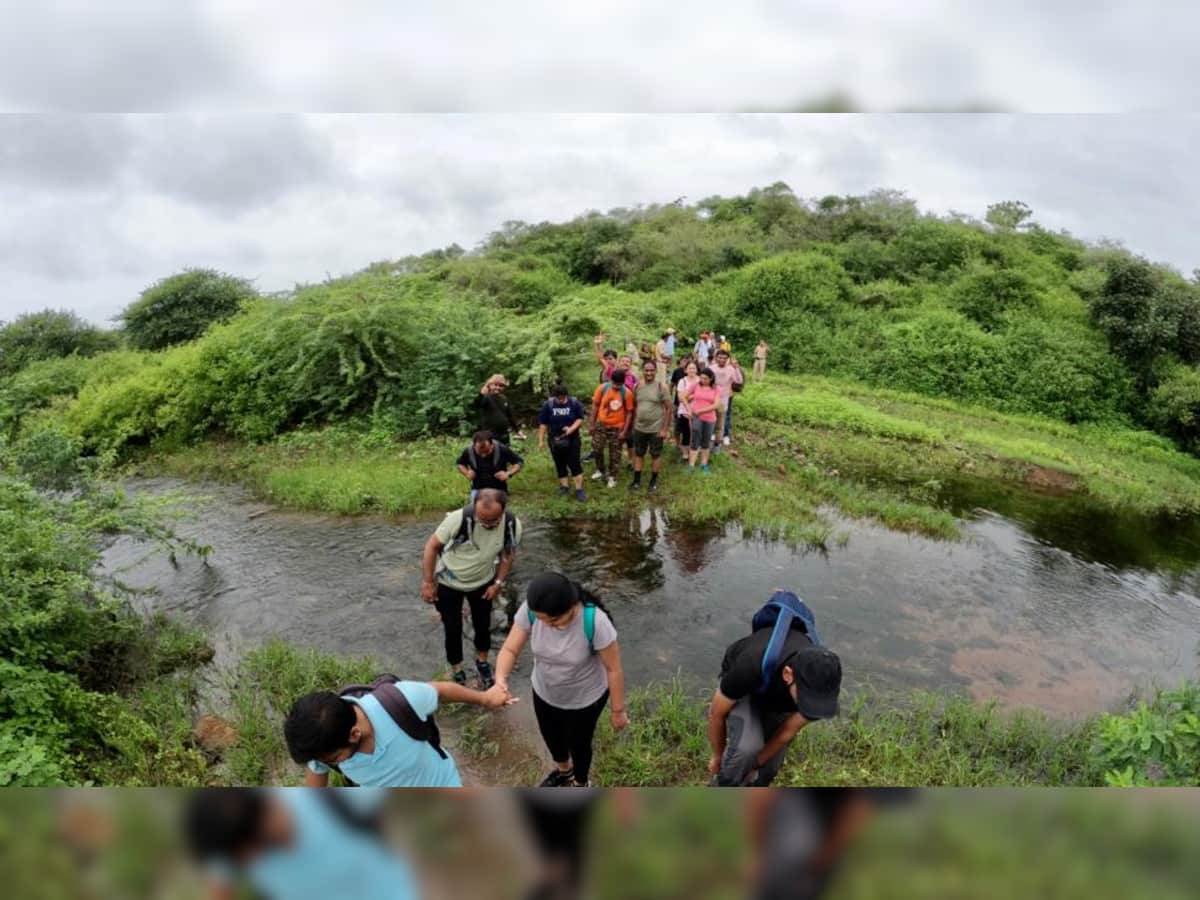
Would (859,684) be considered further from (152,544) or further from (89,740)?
(152,544)

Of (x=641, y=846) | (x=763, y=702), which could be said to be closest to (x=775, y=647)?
(x=763, y=702)

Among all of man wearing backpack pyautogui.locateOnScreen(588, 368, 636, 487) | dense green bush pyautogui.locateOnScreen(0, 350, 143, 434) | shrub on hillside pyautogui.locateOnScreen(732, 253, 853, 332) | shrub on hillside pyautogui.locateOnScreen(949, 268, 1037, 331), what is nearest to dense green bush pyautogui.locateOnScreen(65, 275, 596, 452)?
dense green bush pyautogui.locateOnScreen(0, 350, 143, 434)

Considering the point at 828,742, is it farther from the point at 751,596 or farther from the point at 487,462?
the point at 487,462

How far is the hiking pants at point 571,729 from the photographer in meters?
3.63

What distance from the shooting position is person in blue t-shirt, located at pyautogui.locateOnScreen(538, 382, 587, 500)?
7707 mm

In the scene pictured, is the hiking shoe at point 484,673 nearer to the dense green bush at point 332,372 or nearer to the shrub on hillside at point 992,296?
the dense green bush at point 332,372

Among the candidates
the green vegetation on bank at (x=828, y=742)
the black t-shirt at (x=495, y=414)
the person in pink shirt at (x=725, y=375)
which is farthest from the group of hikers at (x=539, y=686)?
the person in pink shirt at (x=725, y=375)

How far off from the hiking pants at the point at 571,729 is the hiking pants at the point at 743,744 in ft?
2.22

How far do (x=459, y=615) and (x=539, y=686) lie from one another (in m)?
1.35

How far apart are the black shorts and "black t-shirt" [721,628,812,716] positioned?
517 centimetres

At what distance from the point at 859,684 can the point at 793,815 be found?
5017 mm

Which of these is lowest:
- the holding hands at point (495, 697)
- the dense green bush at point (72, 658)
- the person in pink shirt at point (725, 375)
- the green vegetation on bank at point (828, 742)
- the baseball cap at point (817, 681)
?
the green vegetation on bank at point (828, 742)

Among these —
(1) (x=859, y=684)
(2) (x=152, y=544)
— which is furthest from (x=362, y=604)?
(1) (x=859, y=684)

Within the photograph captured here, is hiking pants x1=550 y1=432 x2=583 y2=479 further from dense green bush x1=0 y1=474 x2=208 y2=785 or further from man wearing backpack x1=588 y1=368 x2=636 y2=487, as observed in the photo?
dense green bush x1=0 y1=474 x2=208 y2=785
